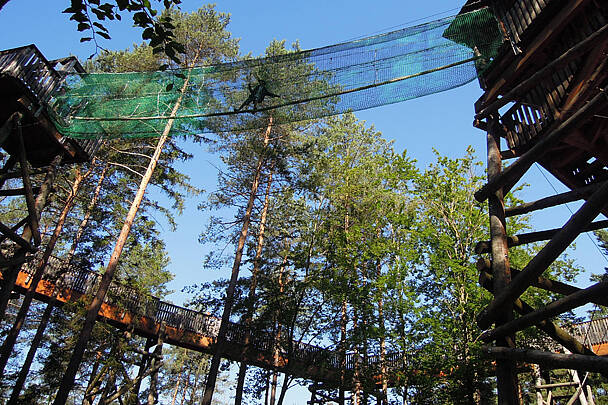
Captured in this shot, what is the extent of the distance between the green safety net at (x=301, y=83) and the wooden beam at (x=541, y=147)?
51.2 inches

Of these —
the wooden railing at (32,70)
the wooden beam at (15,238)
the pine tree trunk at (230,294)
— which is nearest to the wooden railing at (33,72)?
the wooden railing at (32,70)

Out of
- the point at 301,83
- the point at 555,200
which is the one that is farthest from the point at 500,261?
the point at 301,83

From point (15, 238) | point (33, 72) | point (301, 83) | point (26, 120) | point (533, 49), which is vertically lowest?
point (15, 238)

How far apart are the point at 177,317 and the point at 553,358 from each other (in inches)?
512

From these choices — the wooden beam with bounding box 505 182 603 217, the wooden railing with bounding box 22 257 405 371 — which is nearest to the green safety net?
the wooden beam with bounding box 505 182 603 217

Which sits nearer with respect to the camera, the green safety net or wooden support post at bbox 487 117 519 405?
wooden support post at bbox 487 117 519 405

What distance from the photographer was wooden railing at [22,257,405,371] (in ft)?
37.5

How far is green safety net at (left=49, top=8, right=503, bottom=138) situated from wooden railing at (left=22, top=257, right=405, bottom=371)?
758cm

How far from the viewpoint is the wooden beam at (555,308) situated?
10.4 feet

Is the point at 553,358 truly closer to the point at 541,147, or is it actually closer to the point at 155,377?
the point at 541,147

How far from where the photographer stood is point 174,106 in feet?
20.0

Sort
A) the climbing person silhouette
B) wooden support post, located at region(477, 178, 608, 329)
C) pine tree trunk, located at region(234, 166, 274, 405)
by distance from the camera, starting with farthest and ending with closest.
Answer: pine tree trunk, located at region(234, 166, 274, 405), the climbing person silhouette, wooden support post, located at region(477, 178, 608, 329)

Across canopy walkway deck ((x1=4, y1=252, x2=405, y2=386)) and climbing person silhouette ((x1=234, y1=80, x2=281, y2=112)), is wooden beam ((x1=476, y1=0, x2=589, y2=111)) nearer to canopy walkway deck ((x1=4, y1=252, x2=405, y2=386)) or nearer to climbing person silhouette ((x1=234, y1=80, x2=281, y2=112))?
climbing person silhouette ((x1=234, y1=80, x2=281, y2=112))

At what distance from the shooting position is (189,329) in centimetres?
1419
